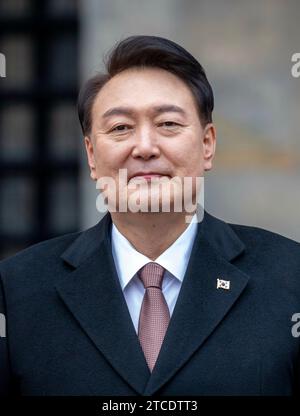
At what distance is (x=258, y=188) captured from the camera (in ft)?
21.8

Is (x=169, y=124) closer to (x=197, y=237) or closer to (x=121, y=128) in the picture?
(x=121, y=128)

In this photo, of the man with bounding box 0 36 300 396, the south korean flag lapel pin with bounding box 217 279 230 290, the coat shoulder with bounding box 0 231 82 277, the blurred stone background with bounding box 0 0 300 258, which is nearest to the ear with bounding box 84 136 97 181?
the man with bounding box 0 36 300 396

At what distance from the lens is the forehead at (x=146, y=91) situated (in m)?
2.61

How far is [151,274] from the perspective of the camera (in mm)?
2711

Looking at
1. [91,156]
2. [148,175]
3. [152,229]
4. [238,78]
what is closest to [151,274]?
[152,229]

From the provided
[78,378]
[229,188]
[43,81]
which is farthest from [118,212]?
[43,81]

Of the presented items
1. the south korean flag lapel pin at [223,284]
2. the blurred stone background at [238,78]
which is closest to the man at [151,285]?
the south korean flag lapel pin at [223,284]

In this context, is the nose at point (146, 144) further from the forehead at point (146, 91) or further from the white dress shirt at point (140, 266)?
the white dress shirt at point (140, 266)

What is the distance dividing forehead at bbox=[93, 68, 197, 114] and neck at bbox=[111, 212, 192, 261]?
1.05 feet

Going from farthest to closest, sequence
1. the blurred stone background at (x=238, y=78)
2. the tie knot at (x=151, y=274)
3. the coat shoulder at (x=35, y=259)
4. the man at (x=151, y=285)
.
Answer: the blurred stone background at (x=238, y=78) → the coat shoulder at (x=35, y=259) → the tie knot at (x=151, y=274) → the man at (x=151, y=285)

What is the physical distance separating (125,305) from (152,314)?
89mm

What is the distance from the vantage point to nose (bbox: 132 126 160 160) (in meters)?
2.58

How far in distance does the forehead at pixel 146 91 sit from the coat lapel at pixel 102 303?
0.42 m

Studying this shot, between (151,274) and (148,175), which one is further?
(151,274)
